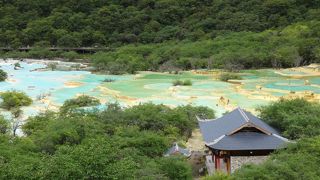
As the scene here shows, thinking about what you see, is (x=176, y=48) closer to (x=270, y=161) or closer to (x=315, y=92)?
(x=315, y=92)

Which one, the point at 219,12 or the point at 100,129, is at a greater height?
the point at 219,12

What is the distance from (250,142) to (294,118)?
2560 mm

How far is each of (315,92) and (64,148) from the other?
74.9ft

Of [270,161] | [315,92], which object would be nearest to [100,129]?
[270,161]

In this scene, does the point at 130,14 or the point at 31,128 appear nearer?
the point at 31,128

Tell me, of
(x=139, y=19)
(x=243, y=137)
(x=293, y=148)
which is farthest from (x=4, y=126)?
(x=139, y=19)

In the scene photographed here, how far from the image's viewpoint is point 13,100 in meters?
28.6

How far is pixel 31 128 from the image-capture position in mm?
20078

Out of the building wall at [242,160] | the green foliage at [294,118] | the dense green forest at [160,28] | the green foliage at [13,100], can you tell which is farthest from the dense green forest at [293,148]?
the dense green forest at [160,28]

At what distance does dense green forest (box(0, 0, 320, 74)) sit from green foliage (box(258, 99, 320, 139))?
29.8 metres

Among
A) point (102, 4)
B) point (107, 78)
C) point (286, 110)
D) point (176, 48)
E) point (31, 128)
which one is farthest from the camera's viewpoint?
point (102, 4)

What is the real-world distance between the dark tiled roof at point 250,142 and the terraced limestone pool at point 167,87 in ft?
35.5

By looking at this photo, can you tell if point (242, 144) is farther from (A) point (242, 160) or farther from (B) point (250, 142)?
(A) point (242, 160)

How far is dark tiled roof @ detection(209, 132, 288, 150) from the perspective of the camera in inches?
560
